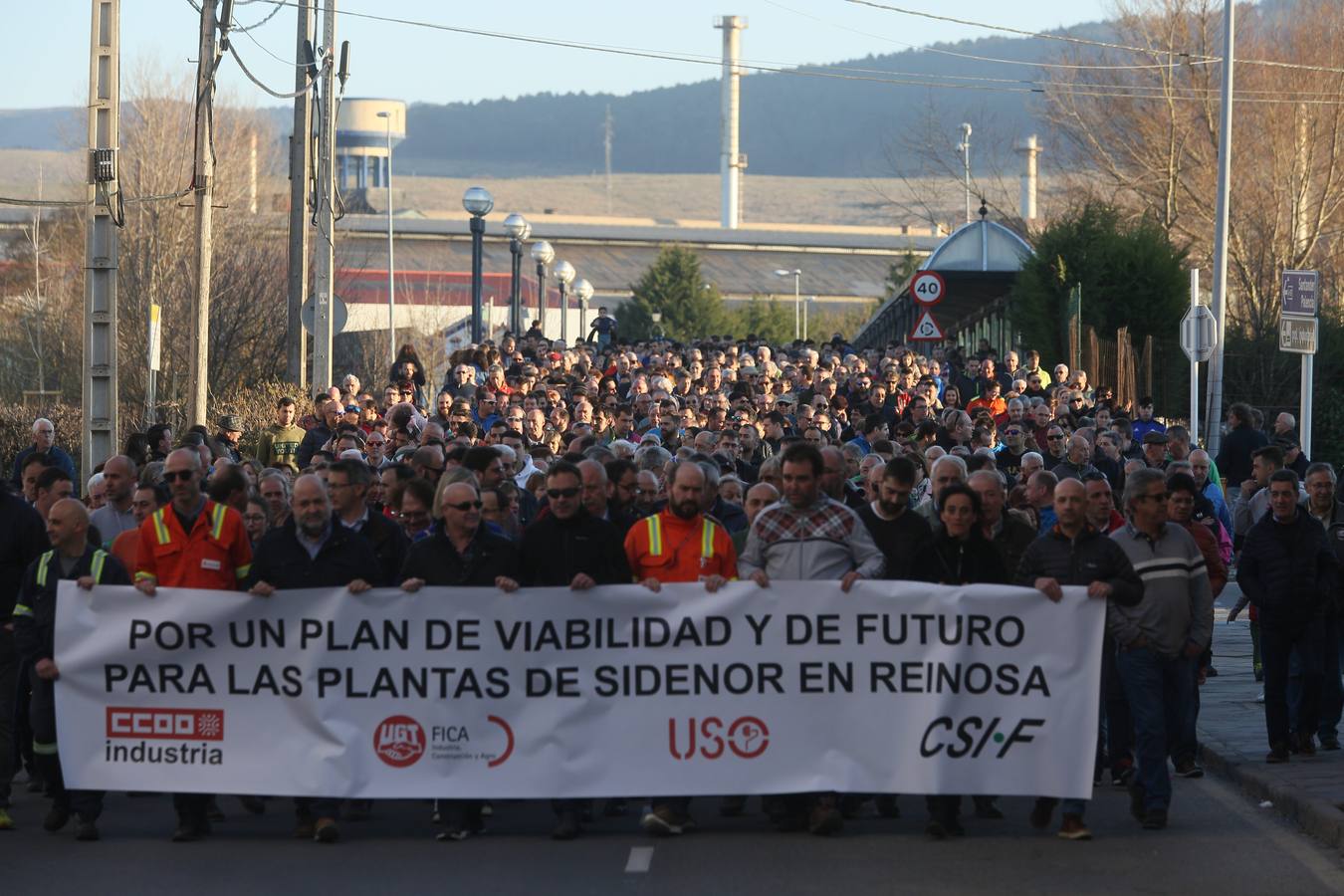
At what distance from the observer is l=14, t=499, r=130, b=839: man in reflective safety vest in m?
10.8

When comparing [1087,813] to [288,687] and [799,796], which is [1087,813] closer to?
[799,796]

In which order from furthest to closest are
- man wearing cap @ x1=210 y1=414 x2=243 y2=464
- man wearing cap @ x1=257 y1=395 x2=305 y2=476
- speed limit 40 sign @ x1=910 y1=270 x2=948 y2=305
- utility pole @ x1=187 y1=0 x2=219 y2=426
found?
speed limit 40 sign @ x1=910 y1=270 x2=948 y2=305 → utility pole @ x1=187 y1=0 x2=219 y2=426 → man wearing cap @ x1=257 y1=395 x2=305 y2=476 → man wearing cap @ x1=210 y1=414 x2=243 y2=464

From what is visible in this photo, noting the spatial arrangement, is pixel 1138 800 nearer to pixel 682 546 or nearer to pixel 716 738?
pixel 716 738

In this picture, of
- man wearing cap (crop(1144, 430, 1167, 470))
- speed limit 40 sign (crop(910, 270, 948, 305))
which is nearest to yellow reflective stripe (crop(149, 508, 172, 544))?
man wearing cap (crop(1144, 430, 1167, 470))

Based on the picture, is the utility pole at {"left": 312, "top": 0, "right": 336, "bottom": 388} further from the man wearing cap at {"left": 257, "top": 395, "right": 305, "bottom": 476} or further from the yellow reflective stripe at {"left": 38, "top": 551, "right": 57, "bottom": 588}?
the yellow reflective stripe at {"left": 38, "top": 551, "right": 57, "bottom": 588}

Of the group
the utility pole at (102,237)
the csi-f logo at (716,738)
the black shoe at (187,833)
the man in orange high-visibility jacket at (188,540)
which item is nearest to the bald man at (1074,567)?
the csi-f logo at (716,738)

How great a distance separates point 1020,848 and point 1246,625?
37.8ft

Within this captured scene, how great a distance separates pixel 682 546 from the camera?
35.6 ft

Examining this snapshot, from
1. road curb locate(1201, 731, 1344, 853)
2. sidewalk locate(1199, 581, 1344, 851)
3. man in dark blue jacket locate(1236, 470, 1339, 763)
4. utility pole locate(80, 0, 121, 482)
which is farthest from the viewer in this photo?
utility pole locate(80, 0, 121, 482)

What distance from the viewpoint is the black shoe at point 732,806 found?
1124 cm

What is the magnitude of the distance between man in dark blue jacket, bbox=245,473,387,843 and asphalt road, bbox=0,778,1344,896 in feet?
0.91

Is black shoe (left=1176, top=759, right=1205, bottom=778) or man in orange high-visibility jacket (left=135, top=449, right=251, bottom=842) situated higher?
man in orange high-visibility jacket (left=135, top=449, right=251, bottom=842)

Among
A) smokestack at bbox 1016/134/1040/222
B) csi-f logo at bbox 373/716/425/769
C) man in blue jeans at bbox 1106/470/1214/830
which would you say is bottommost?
csi-f logo at bbox 373/716/425/769

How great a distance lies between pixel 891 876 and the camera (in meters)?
9.48
